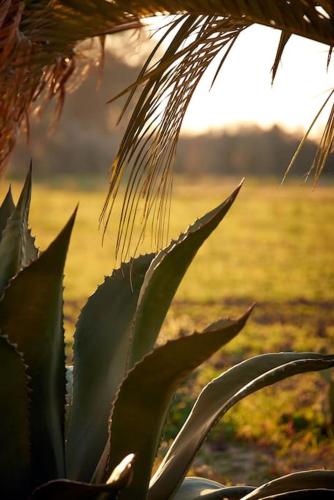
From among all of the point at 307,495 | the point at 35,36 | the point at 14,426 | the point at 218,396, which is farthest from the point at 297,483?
the point at 35,36

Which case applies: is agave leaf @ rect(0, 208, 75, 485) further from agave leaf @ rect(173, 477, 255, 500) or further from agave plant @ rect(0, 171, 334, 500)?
agave leaf @ rect(173, 477, 255, 500)

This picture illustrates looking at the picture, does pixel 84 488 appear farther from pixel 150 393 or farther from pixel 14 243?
pixel 14 243

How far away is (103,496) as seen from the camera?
1.63 m

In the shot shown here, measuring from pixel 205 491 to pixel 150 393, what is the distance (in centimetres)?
50

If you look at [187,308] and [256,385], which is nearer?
[256,385]

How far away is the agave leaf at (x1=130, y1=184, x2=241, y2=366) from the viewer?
171cm

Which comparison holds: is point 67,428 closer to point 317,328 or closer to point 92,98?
point 317,328

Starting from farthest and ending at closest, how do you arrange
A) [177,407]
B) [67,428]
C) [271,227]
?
[271,227]
[177,407]
[67,428]

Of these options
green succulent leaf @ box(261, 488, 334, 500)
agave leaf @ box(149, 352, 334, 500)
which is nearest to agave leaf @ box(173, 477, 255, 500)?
agave leaf @ box(149, 352, 334, 500)

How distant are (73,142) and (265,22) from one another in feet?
93.7

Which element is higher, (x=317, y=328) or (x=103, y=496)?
(x=103, y=496)

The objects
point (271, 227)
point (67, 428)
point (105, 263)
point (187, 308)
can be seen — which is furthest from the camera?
point (271, 227)

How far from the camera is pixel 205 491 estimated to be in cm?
198

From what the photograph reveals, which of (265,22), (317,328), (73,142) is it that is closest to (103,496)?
(265,22)
